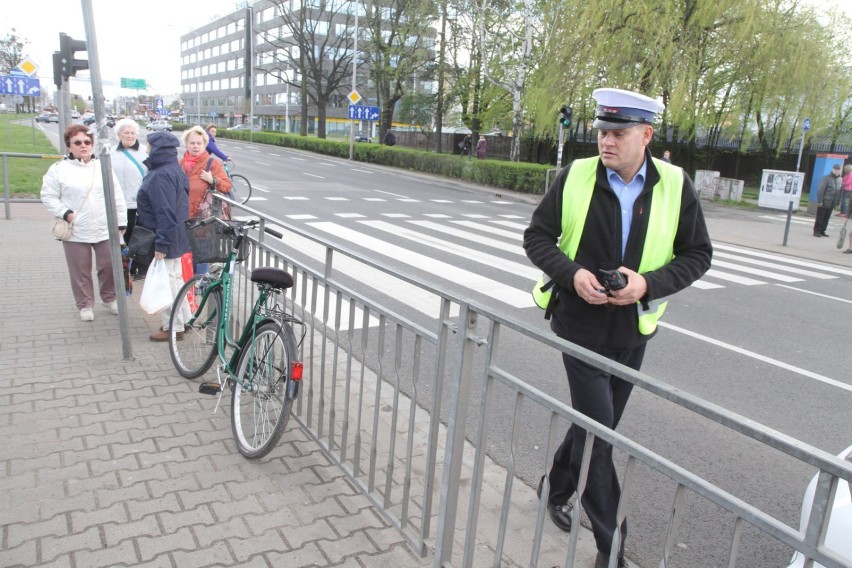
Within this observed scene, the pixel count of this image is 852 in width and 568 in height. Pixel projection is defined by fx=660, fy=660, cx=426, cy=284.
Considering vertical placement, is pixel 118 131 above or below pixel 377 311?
above

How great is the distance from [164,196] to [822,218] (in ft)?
56.2

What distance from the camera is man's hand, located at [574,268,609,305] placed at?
263 cm

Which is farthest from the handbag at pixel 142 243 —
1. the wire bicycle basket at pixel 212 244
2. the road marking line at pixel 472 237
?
the road marking line at pixel 472 237

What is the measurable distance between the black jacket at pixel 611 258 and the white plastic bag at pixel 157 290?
3.50 m

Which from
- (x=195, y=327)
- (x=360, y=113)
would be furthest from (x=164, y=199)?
(x=360, y=113)

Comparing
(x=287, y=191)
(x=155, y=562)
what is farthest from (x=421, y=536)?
(x=287, y=191)

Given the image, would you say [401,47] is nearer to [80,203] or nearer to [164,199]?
[80,203]

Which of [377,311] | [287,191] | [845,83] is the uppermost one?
[845,83]

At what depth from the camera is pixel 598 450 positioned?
2.59 m

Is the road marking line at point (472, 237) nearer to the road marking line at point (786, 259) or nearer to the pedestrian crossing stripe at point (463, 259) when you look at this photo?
the pedestrian crossing stripe at point (463, 259)

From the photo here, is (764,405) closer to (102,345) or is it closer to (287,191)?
(102,345)

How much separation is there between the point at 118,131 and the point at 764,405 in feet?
21.5

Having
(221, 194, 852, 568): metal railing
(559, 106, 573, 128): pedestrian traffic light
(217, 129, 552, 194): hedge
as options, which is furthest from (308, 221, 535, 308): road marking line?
(217, 129, 552, 194): hedge

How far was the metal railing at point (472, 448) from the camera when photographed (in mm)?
1648
